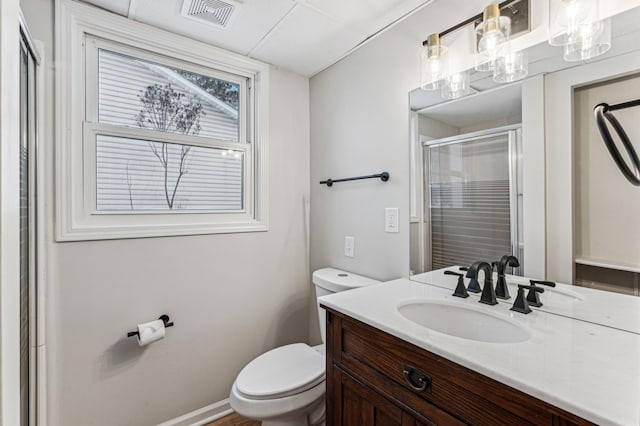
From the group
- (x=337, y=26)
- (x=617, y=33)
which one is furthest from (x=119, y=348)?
(x=617, y=33)

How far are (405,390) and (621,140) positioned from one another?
962mm

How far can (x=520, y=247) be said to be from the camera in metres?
1.13

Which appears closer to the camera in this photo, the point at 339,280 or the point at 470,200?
the point at 470,200

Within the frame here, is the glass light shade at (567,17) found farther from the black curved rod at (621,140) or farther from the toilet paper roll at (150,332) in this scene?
the toilet paper roll at (150,332)

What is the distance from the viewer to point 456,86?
1.33m

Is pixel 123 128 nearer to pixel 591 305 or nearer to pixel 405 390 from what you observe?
pixel 405 390

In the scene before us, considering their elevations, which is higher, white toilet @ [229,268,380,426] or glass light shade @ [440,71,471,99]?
glass light shade @ [440,71,471,99]

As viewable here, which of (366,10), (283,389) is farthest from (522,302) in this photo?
(366,10)

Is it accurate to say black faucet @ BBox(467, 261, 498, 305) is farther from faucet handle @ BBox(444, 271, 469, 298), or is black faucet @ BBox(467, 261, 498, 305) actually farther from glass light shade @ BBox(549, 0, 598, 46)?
glass light shade @ BBox(549, 0, 598, 46)

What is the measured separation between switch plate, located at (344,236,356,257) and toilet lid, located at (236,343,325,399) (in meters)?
0.58

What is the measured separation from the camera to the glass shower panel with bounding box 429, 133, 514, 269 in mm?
1180

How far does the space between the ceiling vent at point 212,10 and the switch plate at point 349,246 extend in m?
1.33

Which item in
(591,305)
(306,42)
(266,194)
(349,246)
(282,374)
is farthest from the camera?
(266,194)

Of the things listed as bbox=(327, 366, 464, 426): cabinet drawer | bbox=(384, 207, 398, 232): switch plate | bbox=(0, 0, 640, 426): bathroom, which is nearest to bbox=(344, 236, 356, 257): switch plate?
bbox=(0, 0, 640, 426): bathroom
